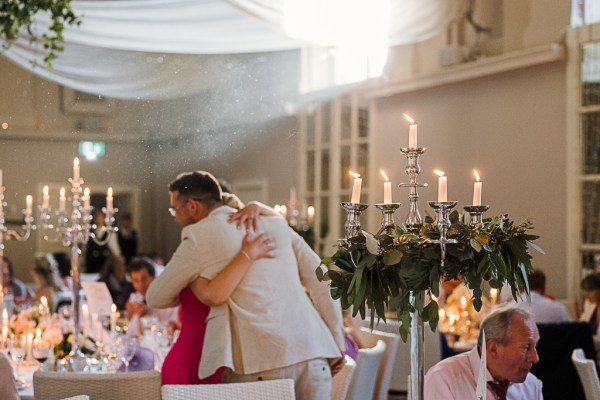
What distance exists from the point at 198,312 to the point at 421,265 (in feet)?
5.39

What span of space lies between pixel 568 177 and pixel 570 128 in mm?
302

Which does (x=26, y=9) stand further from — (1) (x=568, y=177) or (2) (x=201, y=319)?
(1) (x=568, y=177)

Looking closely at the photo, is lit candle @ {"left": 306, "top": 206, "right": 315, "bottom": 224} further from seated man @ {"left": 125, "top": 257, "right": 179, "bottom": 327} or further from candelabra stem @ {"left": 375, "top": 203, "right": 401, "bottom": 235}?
candelabra stem @ {"left": 375, "top": 203, "right": 401, "bottom": 235}

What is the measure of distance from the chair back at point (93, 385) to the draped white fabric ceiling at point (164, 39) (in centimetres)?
334

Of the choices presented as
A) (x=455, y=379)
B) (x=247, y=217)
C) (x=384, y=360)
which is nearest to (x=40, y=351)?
(x=247, y=217)

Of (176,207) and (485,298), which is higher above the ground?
(176,207)

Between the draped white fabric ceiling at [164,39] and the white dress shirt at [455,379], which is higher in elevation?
the draped white fabric ceiling at [164,39]

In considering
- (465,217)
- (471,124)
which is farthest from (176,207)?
(471,124)

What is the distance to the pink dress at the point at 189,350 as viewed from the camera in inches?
155

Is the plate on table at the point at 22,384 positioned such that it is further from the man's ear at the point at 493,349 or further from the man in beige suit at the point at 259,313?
the man's ear at the point at 493,349

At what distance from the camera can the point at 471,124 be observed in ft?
22.2

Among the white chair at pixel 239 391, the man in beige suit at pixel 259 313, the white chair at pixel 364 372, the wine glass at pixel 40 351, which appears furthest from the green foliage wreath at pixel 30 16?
the white chair at pixel 239 391

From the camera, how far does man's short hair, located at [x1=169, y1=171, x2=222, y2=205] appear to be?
13.3 ft

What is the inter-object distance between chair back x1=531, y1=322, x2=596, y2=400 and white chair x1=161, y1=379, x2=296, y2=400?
2.19 meters
